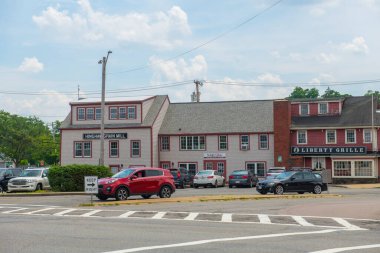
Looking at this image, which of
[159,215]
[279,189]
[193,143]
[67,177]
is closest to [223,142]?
[193,143]

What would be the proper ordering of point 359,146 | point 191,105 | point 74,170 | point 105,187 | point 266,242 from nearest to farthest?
1. point 266,242
2. point 105,187
3. point 74,170
4. point 359,146
5. point 191,105

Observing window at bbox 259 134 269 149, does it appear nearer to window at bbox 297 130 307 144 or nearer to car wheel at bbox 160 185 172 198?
window at bbox 297 130 307 144

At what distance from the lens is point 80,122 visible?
59594 mm

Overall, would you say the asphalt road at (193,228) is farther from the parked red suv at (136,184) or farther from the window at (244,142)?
the window at (244,142)

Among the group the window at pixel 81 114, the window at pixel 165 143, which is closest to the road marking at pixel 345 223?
the window at pixel 165 143

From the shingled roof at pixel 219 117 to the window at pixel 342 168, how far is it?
703cm

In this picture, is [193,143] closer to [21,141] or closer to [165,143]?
[165,143]

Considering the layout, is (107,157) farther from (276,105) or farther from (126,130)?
(276,105)

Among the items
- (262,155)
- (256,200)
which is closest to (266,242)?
(256,200)

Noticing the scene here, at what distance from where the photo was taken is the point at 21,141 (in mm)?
92750

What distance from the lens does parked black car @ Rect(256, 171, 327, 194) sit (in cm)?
3341

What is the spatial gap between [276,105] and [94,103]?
1823 cm

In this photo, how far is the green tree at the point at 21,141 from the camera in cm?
9288

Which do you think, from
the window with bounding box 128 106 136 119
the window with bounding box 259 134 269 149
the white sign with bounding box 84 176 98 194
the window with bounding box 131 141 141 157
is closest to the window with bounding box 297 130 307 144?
the window with bounding box 259 134 269 149
